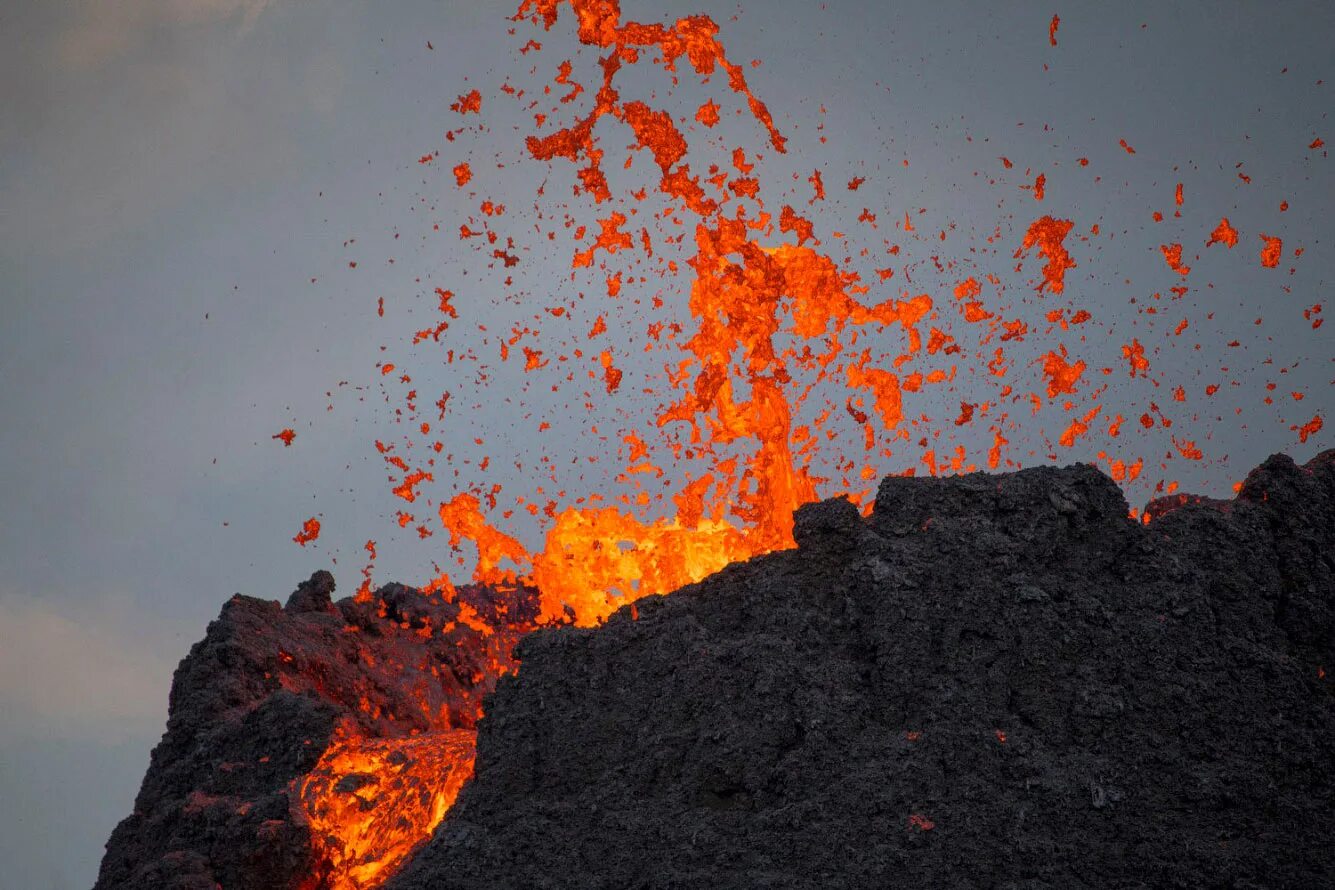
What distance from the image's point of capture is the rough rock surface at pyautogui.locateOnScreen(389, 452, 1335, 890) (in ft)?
20.7

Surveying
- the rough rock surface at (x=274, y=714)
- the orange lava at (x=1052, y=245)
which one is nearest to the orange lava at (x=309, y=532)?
the rough rock surface at (x=274, y=714)

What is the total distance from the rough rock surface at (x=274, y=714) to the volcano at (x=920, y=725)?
0.05 meters

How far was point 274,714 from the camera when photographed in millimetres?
9898

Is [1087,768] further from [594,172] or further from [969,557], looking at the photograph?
[594,172]

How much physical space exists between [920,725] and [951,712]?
0.64ft

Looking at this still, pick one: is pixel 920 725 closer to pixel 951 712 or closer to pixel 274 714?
pixel 951 712

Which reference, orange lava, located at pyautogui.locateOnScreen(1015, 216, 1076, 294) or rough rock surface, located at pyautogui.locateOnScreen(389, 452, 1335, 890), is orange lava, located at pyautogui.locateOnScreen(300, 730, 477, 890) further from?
orange lava, located at pyautogui.locateOnScreen(1015, 216, 1076, 294)

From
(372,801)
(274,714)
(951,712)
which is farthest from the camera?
(274,714)

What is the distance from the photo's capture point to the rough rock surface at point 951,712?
6.30 metres

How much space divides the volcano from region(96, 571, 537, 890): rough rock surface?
52 mm

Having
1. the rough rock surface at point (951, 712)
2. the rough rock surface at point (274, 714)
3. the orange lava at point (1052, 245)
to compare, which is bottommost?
the rough rock surface at point (951, 712)

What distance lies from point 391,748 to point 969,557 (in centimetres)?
500

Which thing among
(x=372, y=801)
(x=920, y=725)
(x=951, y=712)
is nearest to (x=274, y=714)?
(x=372, y=801)

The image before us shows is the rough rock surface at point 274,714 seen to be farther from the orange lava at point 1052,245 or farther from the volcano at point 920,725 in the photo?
the orange lava at point 1052,245
